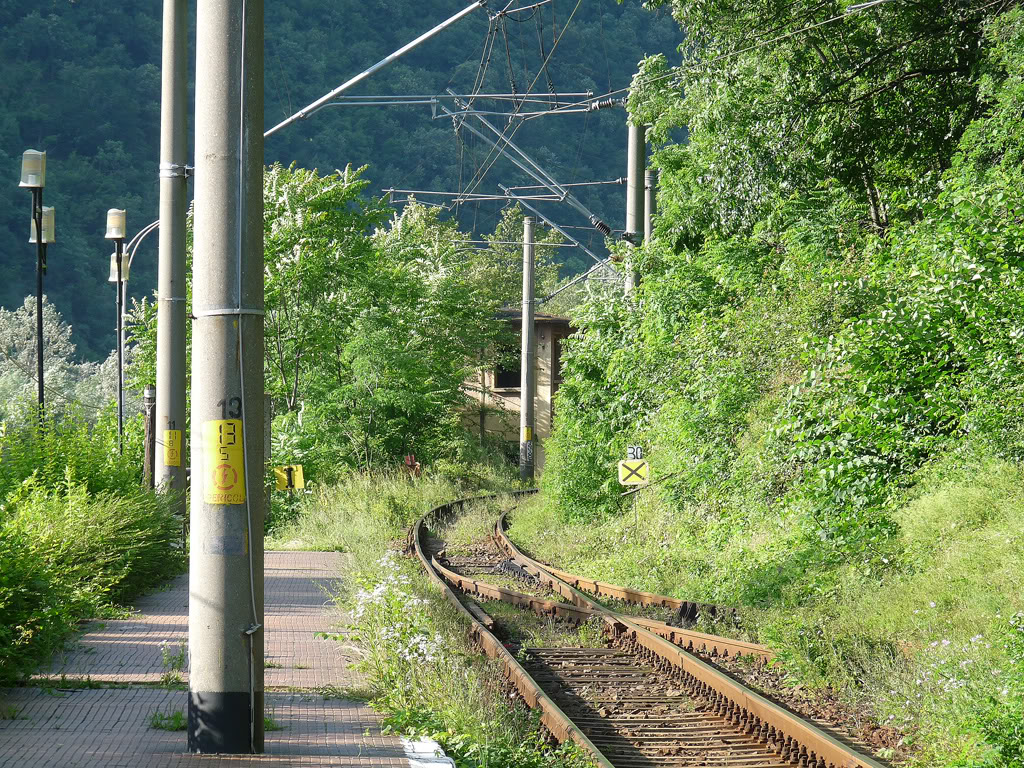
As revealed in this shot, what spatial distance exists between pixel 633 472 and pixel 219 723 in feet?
42.0

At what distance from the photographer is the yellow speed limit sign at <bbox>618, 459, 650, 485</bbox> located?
18.7 m

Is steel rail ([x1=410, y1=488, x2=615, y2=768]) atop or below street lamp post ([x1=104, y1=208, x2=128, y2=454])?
below

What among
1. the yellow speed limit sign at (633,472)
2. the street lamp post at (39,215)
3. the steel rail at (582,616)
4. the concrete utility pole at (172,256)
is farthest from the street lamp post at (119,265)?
the yellow speed limit sign at (633,472)

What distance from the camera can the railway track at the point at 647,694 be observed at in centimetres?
800

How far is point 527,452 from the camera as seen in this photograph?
40469 millimetres

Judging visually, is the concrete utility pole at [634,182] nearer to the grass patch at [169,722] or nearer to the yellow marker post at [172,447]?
the yellow marker post at [172,447]

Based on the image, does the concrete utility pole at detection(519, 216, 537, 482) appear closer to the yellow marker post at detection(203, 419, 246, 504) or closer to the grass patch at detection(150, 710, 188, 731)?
the grass patch at detection(150, 710, 188, 731)

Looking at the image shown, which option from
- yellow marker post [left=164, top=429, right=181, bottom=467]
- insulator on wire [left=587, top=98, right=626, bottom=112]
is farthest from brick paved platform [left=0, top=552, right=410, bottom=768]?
insulator on wire [left=587, top=98, right=626, bottom=112]

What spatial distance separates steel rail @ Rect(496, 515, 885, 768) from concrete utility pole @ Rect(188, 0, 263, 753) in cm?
371

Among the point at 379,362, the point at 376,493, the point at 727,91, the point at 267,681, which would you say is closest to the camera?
the point at 267,681

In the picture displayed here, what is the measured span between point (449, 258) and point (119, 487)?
40899mm

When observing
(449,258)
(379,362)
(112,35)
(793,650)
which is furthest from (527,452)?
(112,35)

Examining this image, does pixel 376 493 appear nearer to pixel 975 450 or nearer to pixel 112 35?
pixel 975 450

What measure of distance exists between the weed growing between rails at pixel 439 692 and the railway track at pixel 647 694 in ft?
0.85
